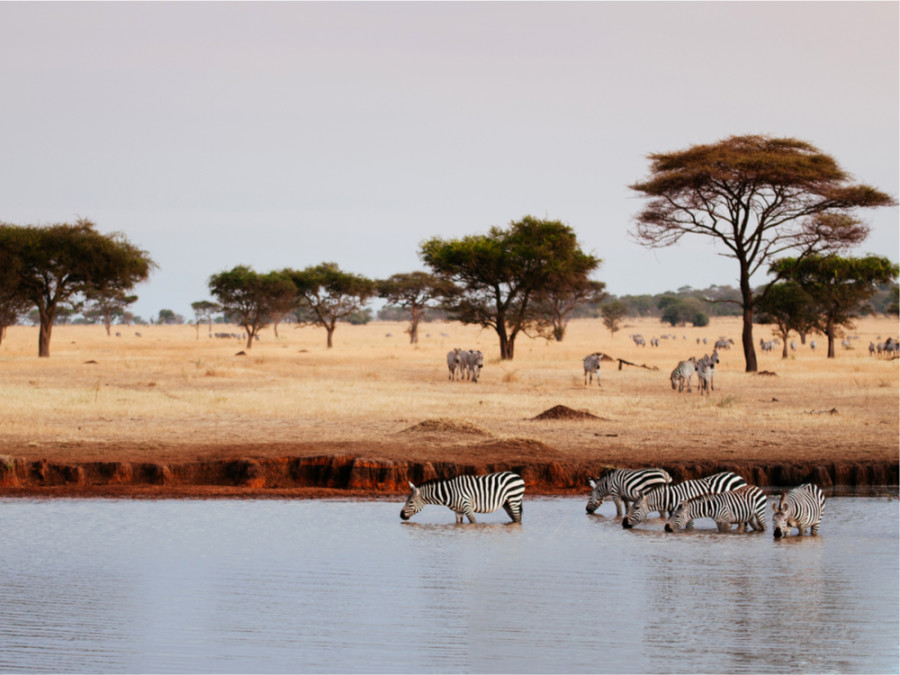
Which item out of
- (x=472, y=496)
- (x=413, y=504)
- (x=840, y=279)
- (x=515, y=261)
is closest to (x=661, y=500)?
(x=472, y=496)

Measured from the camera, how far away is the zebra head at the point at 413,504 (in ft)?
40.3

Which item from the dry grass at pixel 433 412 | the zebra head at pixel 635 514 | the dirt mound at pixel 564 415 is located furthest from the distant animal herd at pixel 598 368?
the zebra head at pixel 635 514

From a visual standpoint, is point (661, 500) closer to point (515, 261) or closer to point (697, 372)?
point (697, 372)

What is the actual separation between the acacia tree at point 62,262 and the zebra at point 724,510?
40125mm

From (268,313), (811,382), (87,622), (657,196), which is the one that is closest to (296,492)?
(87,622)

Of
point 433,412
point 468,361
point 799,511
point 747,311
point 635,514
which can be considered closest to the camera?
point 799,511

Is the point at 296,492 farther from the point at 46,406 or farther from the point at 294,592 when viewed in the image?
the point at 46,406

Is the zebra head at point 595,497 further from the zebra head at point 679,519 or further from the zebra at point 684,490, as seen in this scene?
the zebra head at point 679,519

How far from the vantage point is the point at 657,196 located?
40.1 m

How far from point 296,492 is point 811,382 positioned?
76.8 ft

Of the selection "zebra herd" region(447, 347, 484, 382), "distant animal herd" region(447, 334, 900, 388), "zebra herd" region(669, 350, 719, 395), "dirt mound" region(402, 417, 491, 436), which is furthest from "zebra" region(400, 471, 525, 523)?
"zebra herd" region(447, 347, 484, 382)

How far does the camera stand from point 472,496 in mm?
12367

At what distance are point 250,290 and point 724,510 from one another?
6545 cm

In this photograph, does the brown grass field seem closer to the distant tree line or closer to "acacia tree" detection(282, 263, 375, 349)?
the distant tree line
